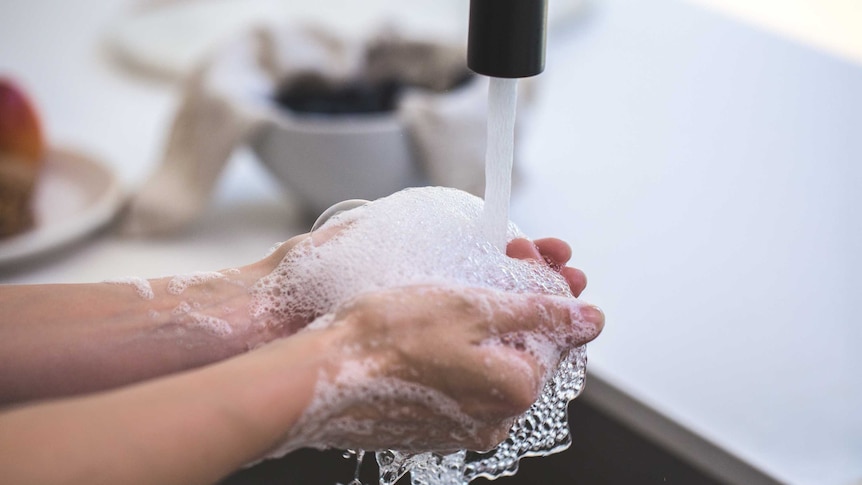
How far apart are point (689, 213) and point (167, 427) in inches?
17.3

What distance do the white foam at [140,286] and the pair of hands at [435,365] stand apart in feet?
0.33

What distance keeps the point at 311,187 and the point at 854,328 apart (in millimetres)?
353

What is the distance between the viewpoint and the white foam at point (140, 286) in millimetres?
398

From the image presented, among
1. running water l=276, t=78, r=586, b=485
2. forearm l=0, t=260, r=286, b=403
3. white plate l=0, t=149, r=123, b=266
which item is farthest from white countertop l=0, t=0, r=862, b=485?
forearm l=0, t=260, r=286, b=403

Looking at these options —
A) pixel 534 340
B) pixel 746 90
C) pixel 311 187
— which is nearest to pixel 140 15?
pixel 311 187

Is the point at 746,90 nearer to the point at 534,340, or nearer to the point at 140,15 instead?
the point at 534,340

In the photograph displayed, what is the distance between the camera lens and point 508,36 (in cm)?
27

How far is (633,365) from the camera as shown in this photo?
1.77ft

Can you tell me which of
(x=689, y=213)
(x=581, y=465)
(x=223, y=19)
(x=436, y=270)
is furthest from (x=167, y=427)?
(x=223, y=19)

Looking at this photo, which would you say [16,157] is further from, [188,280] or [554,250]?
[554,250]

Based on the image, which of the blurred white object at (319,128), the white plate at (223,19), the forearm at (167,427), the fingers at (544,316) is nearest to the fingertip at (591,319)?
the fingers at (544,316)

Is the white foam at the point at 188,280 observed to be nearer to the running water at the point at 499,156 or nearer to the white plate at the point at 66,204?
the running water at the point at 499,156

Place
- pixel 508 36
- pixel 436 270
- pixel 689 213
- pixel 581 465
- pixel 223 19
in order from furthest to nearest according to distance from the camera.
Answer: pixel 223 19, pixel 689 213, pixel 581 465, pixel 436 270, pixel 508 36

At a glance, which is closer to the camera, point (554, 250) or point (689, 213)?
point (554, 250)
